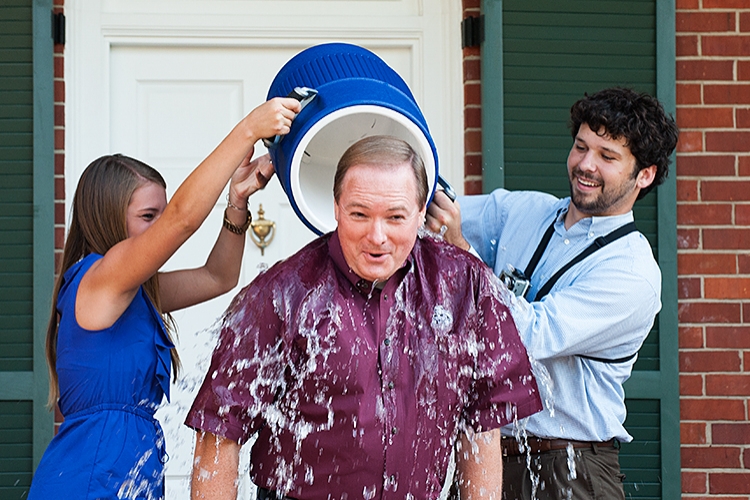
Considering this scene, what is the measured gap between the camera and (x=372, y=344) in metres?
2.12

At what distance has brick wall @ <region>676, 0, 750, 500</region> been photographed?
3.96m

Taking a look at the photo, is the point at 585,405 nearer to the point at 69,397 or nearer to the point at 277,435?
the point at 277,435

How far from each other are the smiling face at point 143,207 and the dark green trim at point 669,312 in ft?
7.26

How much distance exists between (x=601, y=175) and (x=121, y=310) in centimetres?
142

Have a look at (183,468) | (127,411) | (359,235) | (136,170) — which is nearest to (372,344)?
(359,235)

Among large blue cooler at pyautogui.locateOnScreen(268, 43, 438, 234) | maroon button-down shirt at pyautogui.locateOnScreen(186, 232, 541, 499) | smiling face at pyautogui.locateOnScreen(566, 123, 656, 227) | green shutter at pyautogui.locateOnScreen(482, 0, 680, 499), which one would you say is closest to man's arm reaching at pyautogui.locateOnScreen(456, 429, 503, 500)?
maroon button-down shirt at pyautogui.locateOnScreen(186, 232, 541, 499)

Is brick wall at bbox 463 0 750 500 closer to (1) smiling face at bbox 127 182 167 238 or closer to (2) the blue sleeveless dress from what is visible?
(1) smiling face at bbox 127 182 167 238

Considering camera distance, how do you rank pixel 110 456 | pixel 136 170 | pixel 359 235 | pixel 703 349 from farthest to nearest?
1. pixel 703 349
2. pixel 136 170
3. pixel 110 456
4. pixel 359 235

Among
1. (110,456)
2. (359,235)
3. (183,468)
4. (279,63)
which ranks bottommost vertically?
(183,468)

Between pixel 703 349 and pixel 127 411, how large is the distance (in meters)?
2.54

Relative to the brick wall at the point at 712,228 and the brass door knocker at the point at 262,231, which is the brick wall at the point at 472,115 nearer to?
the brick wall at the point at 712,228

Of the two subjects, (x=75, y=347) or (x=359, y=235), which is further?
(x=75, y=347)

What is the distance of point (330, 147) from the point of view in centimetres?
247

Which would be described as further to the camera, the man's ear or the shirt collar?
the man's ear
